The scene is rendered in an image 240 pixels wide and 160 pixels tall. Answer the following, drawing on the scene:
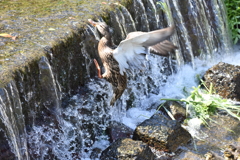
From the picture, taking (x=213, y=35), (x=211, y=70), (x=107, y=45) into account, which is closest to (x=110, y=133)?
(x=107, y=45)

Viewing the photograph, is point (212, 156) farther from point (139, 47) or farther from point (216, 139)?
point (139, 47)

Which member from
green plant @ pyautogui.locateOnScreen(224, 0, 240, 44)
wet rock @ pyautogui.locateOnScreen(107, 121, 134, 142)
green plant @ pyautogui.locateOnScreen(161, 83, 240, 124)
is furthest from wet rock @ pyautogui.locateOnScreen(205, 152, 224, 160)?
green plant @ pyautogui.locateOnScreen(224, 0, 240, 44)

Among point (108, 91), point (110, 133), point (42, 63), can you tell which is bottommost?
point (110, 133)

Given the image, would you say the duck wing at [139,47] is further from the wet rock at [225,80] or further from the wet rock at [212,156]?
the wet rock at [225,80]

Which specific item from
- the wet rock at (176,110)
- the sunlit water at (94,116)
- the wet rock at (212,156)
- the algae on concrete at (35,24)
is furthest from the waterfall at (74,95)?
the wet rock at (212,156)

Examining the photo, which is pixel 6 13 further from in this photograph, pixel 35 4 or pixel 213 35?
pixel 213 35

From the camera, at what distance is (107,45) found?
15.0 ft

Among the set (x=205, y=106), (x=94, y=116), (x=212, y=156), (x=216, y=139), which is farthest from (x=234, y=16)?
(x=94, y=116)

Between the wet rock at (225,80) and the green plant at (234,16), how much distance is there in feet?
6.74

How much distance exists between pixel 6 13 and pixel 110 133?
2.30 meters

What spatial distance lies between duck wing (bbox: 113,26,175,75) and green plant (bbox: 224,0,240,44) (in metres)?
3.95

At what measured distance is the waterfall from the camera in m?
3.87

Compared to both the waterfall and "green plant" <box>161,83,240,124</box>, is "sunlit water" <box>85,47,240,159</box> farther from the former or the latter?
"green plant" <box>161,83,240,124</box>

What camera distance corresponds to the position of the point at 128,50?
167 inches
